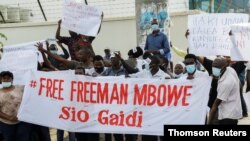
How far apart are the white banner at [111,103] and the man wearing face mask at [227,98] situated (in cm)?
17

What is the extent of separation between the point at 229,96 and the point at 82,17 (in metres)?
3.84

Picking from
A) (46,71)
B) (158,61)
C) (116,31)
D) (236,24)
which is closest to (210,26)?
(236,24)

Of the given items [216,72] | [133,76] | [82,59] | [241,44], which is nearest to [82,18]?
[82,59]

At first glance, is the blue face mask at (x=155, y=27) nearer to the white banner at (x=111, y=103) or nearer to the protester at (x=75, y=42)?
the protester at (x=75, y=42)

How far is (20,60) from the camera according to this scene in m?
8.05

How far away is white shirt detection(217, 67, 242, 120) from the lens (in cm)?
643

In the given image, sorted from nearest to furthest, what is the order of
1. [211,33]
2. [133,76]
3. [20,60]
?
[133,76] → [20,60] → [211,33]

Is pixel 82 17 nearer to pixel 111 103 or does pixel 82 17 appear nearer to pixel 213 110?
pixel 111 103

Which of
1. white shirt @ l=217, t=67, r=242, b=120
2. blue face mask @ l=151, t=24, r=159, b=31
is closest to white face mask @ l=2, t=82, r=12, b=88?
white shirt @ l=217, t=67, r=242, b=120

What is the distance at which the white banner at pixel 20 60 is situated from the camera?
25.8 feet

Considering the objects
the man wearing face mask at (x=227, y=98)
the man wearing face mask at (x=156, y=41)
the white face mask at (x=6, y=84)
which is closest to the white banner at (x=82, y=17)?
the man wearing face mask at (x=156, y=41)

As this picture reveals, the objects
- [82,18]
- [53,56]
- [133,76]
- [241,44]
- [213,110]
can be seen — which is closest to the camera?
[213,110]

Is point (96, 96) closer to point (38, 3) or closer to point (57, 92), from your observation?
point (57, 92)

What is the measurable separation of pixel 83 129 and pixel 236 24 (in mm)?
2928
